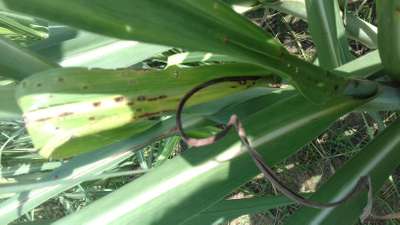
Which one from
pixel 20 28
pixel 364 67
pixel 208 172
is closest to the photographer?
pixel 208 172

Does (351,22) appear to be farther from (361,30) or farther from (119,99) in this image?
(119,99)

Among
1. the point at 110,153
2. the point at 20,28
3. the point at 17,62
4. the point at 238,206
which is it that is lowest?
the point at 238,206

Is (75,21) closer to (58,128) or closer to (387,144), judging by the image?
(58,128)

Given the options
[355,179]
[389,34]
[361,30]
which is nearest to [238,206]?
[355,179]

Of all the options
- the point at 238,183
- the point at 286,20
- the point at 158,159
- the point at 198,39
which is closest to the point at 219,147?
the point at 238,183

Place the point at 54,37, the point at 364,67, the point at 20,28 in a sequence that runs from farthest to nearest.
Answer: the point at 20,28 < the point at 54,37 < the point at 364,67

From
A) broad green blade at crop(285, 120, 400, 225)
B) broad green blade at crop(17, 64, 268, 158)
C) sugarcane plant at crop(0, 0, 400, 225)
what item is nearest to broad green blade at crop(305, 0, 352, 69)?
sugarcane plant at crop(0, 0, 400, 225)
